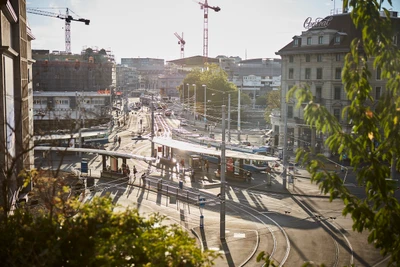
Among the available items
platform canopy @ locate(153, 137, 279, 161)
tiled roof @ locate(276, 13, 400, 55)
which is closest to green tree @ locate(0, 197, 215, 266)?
platform canopy @ locate(153, 137, 279, 161)

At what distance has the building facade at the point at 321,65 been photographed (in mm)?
49656

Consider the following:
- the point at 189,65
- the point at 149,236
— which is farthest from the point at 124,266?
the point at 189,65

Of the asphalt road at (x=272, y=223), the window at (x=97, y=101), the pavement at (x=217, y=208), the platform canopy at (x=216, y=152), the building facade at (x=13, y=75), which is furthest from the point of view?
the window at (x=97, y=101)

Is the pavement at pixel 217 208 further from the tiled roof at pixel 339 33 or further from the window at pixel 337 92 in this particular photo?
the tiled roof at pixel 339 33

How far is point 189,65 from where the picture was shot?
184 meters

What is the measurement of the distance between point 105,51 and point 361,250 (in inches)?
4458

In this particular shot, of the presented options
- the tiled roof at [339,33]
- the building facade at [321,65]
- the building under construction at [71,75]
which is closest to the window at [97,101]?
the building under construction at [71,75]

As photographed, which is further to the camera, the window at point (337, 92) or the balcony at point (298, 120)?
the balcony at point (298, 120)

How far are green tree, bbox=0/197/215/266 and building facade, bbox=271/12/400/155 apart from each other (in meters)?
41.3

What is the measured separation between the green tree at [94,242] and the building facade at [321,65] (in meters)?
41.3

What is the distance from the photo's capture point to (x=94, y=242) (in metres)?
8.73

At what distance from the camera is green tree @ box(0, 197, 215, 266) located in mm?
7992

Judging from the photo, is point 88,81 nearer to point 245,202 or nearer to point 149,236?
point 245,202

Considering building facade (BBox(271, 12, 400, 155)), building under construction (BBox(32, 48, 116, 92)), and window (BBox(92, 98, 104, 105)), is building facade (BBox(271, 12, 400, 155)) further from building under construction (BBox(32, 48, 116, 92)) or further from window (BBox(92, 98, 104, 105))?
building under construction (BBox(32, 48, 116, 92))
